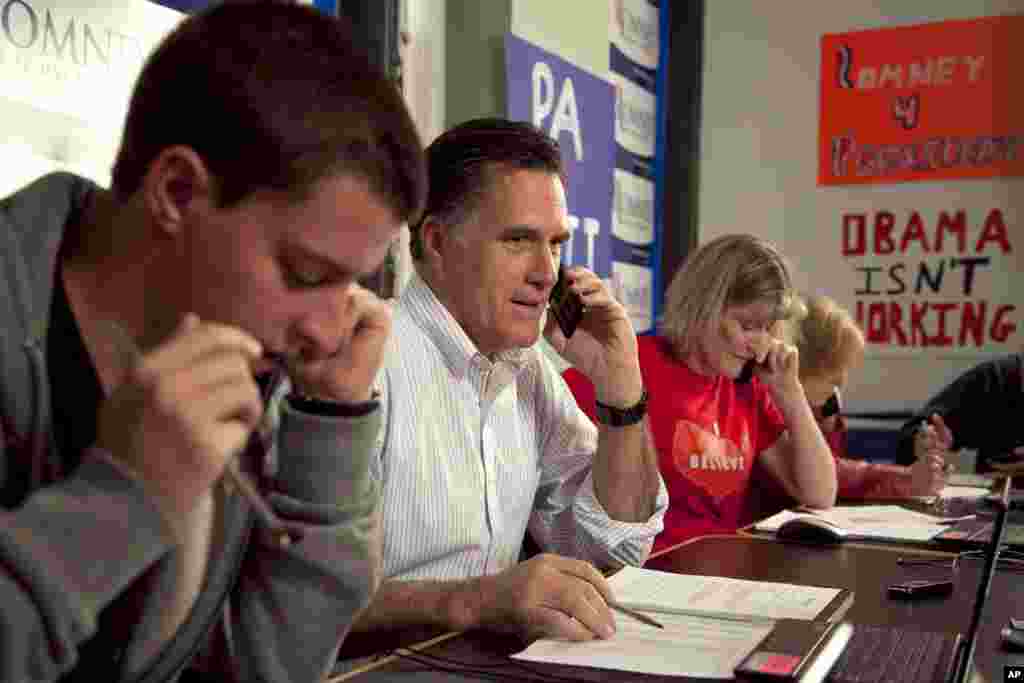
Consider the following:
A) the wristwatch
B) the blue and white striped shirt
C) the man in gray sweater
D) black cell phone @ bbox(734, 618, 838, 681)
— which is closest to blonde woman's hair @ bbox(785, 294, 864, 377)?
the wristwatch

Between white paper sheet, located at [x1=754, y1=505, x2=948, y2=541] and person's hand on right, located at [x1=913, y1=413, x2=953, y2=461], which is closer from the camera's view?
white paper sheet, located at [x1=754, y1=505, x2=948, y2=541]

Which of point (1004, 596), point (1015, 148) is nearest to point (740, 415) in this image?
point (1004, 596)

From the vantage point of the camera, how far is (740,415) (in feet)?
9.91

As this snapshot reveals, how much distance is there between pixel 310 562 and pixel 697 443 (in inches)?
72.9

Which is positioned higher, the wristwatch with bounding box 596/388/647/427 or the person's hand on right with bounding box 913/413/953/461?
the wristwatch with bounding box 596/388/647/427

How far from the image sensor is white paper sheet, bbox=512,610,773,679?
1.23m

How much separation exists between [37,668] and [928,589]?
4.44ft

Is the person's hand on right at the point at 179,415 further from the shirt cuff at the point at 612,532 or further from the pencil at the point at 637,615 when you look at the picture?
the shirt cuff at the point at 612,532

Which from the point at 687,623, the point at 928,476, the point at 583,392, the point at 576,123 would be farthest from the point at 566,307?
the point at 576,123

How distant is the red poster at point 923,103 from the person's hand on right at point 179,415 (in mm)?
4849

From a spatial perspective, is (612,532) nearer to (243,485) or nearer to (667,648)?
(667,648)

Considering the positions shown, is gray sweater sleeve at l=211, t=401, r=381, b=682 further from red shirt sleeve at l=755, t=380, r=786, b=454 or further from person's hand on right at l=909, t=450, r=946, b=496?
person's hand on right at l=909, t=450, r=946, b=496

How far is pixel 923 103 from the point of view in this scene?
5.18 m

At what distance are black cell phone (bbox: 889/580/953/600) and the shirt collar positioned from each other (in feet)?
2.45
